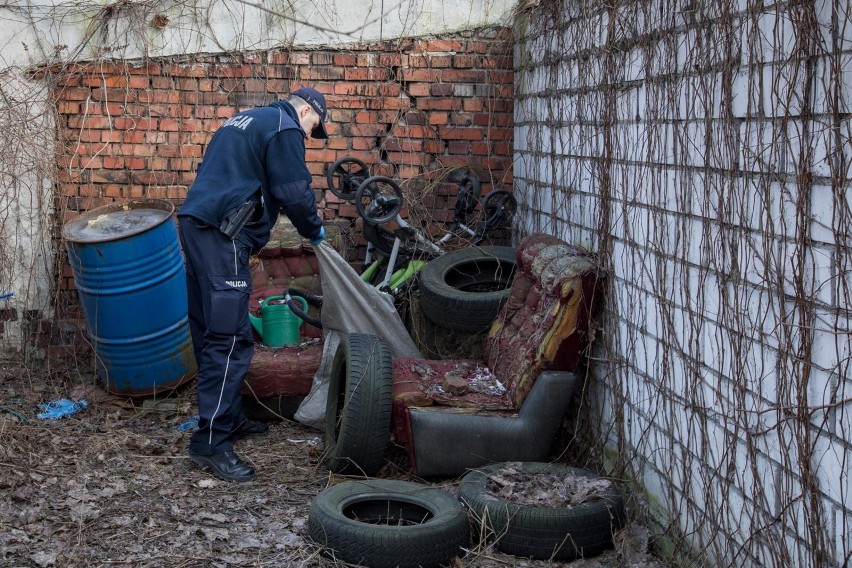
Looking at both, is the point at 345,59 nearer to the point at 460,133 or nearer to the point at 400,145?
the point at 400,145

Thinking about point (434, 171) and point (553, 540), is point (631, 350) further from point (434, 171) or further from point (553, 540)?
point (434, 171)

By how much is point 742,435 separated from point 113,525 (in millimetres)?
2570

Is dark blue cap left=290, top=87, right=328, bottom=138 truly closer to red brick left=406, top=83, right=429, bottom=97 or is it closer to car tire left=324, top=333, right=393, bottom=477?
car tire left=324, top=333, right=393, bottom=477

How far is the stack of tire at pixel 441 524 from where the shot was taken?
3482mm

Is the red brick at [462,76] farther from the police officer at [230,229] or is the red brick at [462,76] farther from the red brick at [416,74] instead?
the police officer at [230,229]

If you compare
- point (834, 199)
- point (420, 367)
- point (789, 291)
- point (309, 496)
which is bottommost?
point (309, 496)

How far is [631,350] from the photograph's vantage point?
158 inches

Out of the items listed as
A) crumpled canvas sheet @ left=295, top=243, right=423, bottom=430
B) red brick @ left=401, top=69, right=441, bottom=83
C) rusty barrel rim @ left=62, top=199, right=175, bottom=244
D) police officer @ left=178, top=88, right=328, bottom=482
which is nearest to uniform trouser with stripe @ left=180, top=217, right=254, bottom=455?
police officer @ left=178, top=88, right=328, bottom=482

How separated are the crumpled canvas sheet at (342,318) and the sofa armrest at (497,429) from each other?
1075 mm

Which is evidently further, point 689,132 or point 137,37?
point 137,37

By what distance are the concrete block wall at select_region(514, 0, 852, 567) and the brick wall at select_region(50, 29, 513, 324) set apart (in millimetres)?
1702

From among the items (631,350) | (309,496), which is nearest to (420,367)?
(309,496)

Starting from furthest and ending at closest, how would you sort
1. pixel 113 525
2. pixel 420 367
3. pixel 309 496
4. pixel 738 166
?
pixel 420 367
pixel 309 496
pixel 113 525
pixel 738 166

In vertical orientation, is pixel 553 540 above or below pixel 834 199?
below
